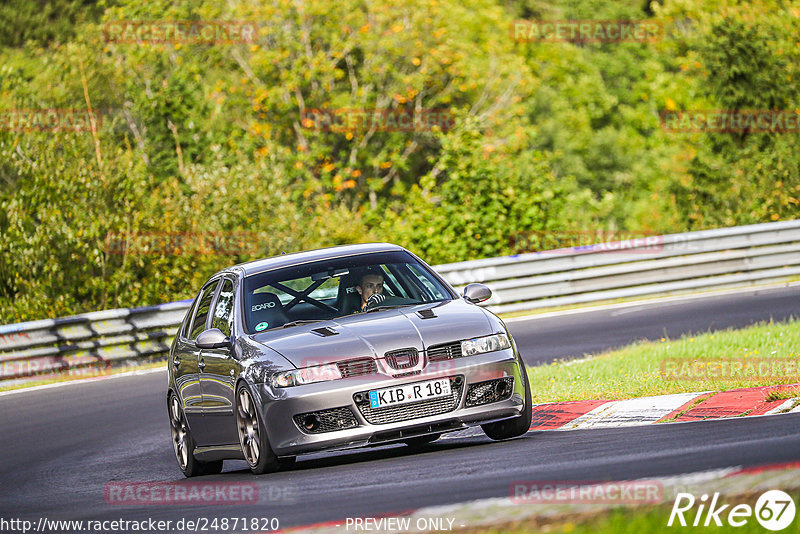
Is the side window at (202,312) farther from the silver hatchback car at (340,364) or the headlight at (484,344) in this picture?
the headlight at (484,344)

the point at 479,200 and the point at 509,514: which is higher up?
the point at 509,514

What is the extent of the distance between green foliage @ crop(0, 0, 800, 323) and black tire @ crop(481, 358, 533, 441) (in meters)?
13.7

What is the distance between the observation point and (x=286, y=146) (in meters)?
37.4

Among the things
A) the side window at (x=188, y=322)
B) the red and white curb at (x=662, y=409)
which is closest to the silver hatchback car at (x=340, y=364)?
the side window at (x=188, y=322)

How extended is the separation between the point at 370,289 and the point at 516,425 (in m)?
1.48

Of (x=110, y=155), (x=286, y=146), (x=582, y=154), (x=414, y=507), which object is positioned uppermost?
(x=414, y=507)

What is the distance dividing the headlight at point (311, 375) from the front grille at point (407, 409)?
228 millimetres

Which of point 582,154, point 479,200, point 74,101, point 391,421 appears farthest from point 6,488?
point 582,154

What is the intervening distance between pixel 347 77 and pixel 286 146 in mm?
2597

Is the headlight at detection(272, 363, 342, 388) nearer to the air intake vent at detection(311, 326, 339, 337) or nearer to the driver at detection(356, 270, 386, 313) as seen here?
the air intake vent at detection(311, 326, 339, 337)

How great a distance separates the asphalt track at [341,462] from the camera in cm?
659

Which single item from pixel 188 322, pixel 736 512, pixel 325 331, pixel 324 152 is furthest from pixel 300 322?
pixel 324 152

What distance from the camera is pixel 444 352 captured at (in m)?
8.55

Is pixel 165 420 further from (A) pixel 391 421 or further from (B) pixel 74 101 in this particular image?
(B) pixel 74 101
